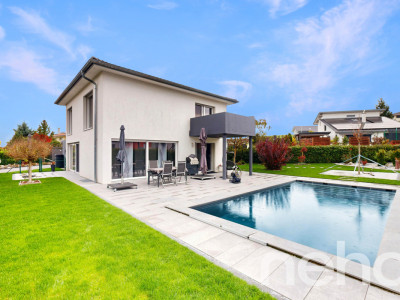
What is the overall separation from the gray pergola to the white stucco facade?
83cm

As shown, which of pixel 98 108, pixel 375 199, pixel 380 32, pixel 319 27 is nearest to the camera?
pixel 375 199

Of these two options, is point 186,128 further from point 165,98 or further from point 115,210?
point 115,210

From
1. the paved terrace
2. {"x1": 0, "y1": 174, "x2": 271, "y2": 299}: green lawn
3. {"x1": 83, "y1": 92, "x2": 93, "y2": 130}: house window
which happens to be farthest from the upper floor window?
{"x1": 0, "y1": 174, "x2": 271, "y2": 299}: green lawn

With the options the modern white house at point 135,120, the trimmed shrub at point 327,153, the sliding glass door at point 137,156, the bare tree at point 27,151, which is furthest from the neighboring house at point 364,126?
the bare tree at point 27,151

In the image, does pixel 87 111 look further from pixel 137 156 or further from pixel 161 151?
pixel 161 151

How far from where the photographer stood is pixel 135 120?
11.5m

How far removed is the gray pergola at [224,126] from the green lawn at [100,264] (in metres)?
8.21

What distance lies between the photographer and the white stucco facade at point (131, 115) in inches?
413

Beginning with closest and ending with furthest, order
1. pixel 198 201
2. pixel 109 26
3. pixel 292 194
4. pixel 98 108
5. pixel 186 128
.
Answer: pixel 198 201 < pixel 292 194 < pixel 98 108 < pixel 186 128 < pixel 109 26

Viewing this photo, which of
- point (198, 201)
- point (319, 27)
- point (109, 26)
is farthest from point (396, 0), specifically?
point (109, 26)

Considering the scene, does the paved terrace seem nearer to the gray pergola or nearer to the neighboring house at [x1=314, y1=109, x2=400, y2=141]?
the gray pergola

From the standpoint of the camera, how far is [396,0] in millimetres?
14703

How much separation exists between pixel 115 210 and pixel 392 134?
41014 millimetres

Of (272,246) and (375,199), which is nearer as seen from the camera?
(272,246)
